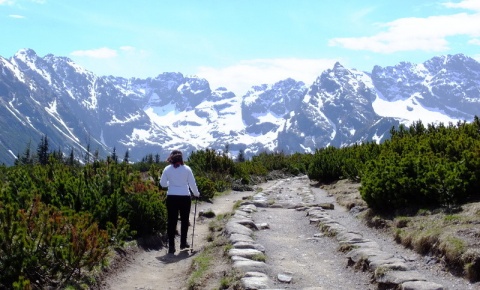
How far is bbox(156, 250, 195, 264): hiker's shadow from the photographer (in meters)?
11.0

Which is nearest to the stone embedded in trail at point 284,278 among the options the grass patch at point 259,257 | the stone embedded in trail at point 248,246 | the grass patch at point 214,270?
the grass patch at point 214,270

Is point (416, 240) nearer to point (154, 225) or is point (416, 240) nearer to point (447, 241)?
point (447, 241)

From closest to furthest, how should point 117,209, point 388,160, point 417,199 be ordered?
point 117,209 < point 417,199 < point 388,160

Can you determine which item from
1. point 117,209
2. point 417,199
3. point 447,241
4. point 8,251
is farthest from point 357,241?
point 8,251

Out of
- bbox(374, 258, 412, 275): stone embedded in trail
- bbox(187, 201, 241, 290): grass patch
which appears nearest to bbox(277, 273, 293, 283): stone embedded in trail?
bbox(187, 201, 241, 290): grass patch

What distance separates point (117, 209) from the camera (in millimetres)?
11336

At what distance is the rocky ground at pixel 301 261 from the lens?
25.9 feet

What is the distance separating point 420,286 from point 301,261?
316 centimetres

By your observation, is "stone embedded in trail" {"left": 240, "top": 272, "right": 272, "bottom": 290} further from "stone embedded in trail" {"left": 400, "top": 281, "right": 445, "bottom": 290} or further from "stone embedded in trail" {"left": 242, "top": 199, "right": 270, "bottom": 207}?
"stone embedded in trail" {"left": 242, "top": 199, "right": 270, "bottom": 207}

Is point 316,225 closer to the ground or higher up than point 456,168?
closer to the ground

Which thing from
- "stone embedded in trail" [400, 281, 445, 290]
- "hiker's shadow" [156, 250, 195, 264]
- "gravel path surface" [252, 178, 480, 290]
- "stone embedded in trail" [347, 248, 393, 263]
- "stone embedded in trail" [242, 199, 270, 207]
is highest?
"stone embedded in trail" [400, 281, 445, 290]

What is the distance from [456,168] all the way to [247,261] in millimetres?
5898

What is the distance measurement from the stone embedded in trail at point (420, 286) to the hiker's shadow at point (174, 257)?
534cm

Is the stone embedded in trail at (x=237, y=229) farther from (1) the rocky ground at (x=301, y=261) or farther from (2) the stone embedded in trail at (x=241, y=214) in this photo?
(2) the stone embedded in trail at (x=241, y=214)
